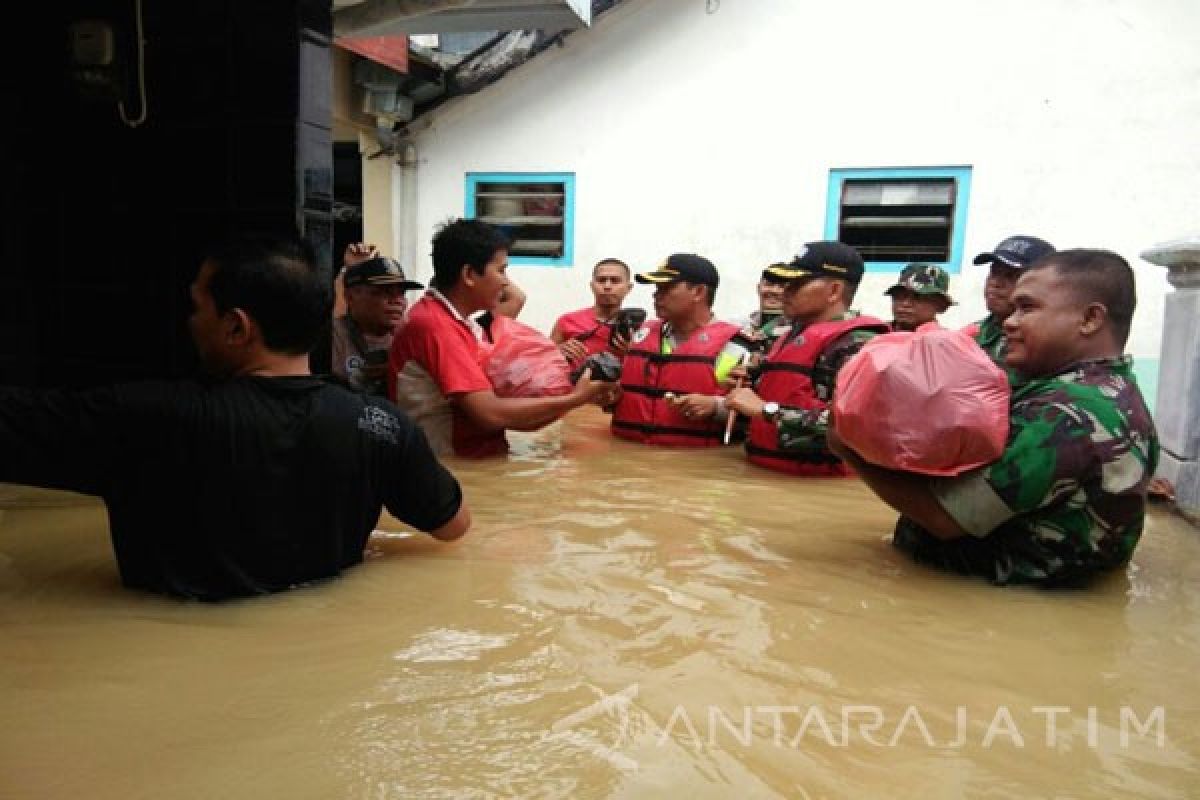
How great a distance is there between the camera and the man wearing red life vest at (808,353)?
455 cm

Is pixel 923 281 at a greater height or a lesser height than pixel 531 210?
lesser

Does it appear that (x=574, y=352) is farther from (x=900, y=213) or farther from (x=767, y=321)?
(x=900, y=213)

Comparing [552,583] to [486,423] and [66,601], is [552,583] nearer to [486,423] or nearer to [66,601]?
[66,601]

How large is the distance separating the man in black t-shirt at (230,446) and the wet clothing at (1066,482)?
1.86 meters

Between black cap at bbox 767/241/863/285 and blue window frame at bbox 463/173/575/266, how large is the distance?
572 cm

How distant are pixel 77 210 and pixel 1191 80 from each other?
974cm

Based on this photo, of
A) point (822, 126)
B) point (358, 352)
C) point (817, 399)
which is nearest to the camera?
point (817, 399)

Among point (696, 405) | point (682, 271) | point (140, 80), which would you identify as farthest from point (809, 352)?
point (140, 80)

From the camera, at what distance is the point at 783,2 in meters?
9.34

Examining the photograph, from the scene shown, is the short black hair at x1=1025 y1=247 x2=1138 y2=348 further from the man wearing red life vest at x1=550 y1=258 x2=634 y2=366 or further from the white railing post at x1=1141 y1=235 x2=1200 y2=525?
the man wearing red life vest at x1=550 y1=258 x2=634 y2=366

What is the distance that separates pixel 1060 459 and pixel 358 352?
3.58 m

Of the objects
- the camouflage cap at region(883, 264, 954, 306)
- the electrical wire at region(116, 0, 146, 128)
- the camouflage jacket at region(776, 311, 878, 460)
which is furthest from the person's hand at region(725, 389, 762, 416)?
the electrical wire at region(116, 0, 146, 128)

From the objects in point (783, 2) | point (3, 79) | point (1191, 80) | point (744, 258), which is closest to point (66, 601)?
point (3, 79)

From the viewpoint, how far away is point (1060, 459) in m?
2.62
